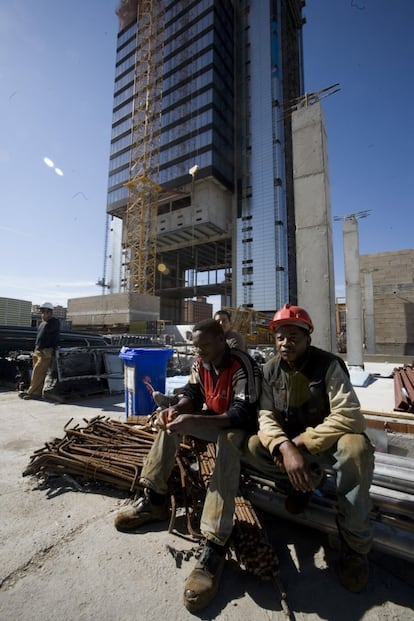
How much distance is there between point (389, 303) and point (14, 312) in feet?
87.4

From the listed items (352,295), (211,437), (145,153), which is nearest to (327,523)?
(211,437)

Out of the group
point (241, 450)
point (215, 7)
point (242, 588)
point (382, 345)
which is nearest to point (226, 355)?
point (241, 450)

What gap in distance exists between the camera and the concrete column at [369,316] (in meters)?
18.2

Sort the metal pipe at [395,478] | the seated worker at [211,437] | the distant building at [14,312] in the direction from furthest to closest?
the distant building at [14,312], the metal pipe at [395,478], the seated worker at [211,437]

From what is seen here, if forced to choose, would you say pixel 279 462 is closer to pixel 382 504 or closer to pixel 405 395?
pixel 382 504

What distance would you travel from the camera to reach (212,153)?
3394 centimetres

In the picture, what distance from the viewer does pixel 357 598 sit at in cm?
141

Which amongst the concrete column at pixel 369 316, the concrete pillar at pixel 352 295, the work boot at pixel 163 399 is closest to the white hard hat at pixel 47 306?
the work boot at pixel 163 399

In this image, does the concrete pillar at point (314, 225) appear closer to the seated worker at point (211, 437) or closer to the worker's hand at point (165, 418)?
the seated worker at point (211, 437)

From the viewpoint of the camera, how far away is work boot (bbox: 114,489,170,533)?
189cm

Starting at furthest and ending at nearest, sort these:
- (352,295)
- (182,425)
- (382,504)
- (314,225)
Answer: (352,295) < (314,225) < (182,425) < (382,504)

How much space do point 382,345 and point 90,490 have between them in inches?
830

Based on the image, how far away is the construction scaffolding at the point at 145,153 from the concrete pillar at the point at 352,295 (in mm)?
29168

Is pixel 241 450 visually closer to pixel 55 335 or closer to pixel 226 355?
pixel 226 355
